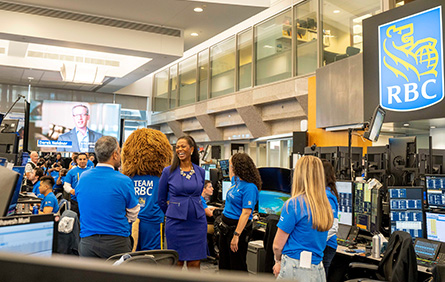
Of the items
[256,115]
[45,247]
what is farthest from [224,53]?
[45,247]

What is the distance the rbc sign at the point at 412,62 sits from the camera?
625 centimetres

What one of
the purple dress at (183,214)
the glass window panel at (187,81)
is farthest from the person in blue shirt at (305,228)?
the glass window panel at (187,81)

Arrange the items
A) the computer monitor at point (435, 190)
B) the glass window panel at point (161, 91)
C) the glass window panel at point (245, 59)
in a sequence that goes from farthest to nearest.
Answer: the glass window panel at point (161, 91) < the glass window panel at point (245, 59) < the computer monitor at point (435, 190)

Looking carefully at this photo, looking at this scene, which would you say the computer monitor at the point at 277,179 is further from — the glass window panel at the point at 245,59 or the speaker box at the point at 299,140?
the glass window panel at the point at 245,59

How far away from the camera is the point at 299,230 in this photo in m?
2.67

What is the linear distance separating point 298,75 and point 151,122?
9366 mm

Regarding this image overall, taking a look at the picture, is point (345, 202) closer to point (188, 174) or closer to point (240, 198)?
point (240, 198)

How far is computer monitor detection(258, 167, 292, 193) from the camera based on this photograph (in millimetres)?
5824

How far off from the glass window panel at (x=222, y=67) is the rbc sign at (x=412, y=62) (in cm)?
598

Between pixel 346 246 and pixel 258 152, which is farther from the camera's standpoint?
pixel 258 152

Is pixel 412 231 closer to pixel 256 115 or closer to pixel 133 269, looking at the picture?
pixel 133 269

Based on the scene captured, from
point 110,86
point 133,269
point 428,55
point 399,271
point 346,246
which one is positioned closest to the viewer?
point 133,269

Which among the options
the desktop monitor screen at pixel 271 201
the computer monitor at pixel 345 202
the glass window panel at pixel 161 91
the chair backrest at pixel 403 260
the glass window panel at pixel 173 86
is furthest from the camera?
the glass window panel at pixel 161 91

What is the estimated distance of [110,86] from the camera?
14.8 meters
